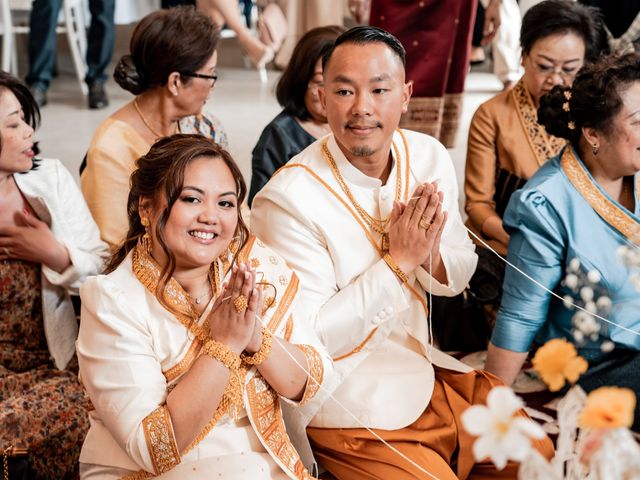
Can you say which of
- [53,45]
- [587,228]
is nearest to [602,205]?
[587,228]

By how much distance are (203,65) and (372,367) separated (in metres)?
1.21

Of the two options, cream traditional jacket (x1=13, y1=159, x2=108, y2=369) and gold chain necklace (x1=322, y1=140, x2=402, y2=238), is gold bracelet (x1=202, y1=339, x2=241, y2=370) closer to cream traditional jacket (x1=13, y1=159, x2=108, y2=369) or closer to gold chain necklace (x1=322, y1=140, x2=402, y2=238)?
gold chain necklace (x1=322, y1=140, x2=402, y2=238)

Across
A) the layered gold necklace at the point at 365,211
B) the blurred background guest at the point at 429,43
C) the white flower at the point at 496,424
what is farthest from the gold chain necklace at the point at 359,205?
the blurred background guest at the point at 429,43

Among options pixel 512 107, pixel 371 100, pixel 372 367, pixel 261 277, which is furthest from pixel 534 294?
pixel 512 107

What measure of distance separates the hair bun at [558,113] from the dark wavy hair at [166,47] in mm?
1037

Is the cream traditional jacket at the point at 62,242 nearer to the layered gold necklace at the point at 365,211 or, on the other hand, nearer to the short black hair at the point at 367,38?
the layered gold necklace at the point at 365,211

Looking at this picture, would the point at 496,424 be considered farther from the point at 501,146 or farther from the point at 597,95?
the point at 501,146

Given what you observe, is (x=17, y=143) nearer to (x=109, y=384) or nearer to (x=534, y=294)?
(x=109, y=384)

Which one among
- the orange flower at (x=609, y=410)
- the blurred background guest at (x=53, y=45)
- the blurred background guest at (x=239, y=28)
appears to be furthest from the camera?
the blurred background guest at (x=53, y=45)

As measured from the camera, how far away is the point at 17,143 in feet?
7.36

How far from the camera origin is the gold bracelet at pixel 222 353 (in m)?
1.61

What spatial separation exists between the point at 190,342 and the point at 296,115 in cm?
140

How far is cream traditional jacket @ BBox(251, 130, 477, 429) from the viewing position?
1.99m

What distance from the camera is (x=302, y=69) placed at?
2867mm
